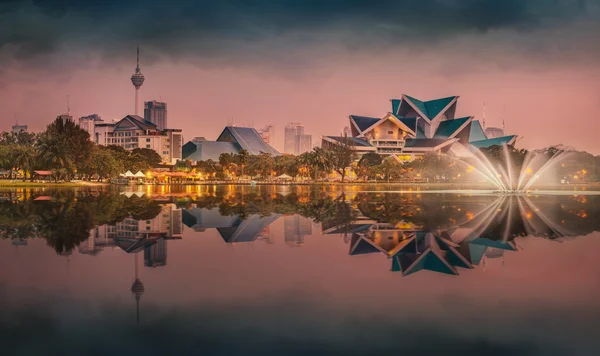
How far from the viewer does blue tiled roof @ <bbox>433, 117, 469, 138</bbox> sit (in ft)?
594

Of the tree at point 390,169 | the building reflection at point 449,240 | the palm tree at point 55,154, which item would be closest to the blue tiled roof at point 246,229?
the building reflection at point 449,240

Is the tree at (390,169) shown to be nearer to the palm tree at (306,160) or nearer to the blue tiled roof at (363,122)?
the palm tree at (306,160)

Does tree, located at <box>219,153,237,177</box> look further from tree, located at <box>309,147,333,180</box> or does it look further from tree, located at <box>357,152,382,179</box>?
tree, located at <box>357,152,382,179</box>

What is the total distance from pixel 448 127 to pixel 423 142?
14.1 meters

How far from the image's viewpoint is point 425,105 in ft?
639

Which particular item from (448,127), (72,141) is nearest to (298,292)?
(72,141)

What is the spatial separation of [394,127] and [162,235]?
6623 inches

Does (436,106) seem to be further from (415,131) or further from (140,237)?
(140,237)

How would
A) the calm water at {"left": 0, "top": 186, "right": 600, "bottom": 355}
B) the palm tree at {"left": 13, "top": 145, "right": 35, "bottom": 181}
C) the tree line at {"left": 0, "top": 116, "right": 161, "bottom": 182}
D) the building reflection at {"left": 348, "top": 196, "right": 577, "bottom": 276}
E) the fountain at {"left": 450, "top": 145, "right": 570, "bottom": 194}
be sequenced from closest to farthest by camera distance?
the calm water at {"left": 0, "top": 186, "right": 600, "bottom": 355} → the building reflection at {"left": 348, "top": 196, "right": 577, "bottom": 276} → the tree line at {"left": 0, "top": 116, "right": 161, "bottom": 182} → the fountain at {"left": 450, "top": 145, "right": 570, "bottom": 194} → the palm tree at {"left": 13, "top": 145, "right": 35, "bottom": 181}

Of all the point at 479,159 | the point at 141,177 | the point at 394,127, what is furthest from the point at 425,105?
the point at 141,177

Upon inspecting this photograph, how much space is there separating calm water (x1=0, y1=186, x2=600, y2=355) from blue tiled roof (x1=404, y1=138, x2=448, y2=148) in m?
155

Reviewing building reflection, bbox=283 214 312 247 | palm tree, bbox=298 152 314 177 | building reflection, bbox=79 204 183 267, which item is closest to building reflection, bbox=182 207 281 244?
building reflection, bbox=283 214 312 247

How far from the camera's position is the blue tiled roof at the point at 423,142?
17430 centimetres

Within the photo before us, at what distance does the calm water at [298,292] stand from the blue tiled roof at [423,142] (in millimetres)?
155149
